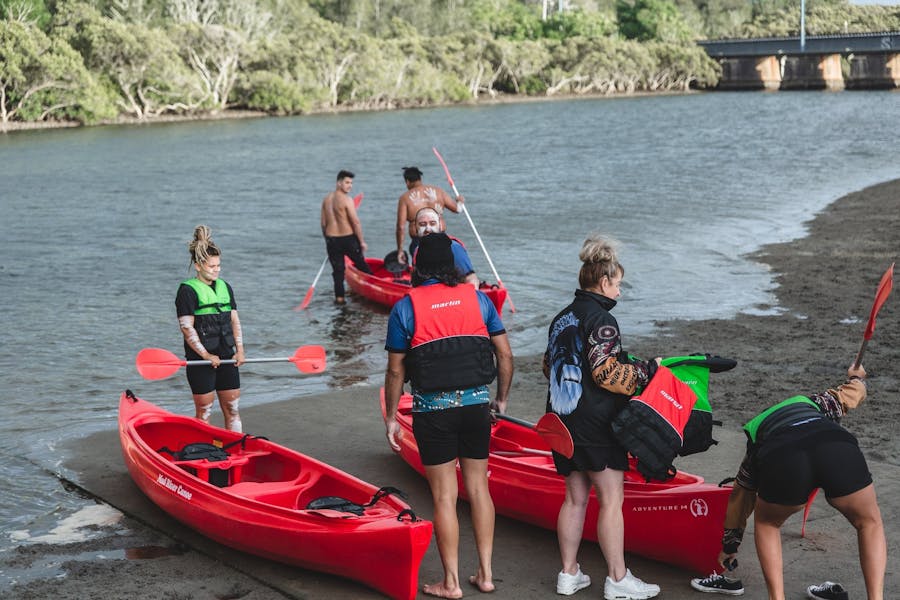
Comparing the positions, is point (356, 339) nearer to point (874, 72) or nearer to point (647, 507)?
point (647, 507)

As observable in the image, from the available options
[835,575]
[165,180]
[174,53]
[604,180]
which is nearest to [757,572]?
[835,575]

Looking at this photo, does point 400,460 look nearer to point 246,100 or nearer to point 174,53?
point 174,53

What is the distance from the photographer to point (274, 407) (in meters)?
10.1

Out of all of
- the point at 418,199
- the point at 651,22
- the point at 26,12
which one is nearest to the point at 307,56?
the point at 26,12

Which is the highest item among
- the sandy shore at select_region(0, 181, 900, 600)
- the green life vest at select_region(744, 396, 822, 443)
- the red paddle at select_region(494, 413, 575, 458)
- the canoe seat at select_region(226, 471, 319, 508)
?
the green life vest at select_region(744, 396, 822, 443)

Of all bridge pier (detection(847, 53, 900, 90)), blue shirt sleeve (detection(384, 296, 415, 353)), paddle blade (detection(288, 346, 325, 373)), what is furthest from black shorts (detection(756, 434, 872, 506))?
bridge pier (detection(847, 53, 900, 90))

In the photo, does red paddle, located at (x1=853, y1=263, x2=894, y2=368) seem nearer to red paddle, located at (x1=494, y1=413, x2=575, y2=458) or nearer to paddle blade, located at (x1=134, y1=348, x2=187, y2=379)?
red paddle, located at (x1=494, y1=413, x2=575, y2=458)

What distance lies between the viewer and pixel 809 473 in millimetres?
4777

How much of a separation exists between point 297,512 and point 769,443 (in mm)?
2656

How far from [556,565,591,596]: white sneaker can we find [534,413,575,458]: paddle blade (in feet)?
2.36

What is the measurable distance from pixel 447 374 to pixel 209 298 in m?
2.91

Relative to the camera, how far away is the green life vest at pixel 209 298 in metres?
7.77

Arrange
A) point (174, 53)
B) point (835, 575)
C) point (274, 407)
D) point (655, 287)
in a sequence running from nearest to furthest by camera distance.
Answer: point (835, 575) < point (274, 407) < point (655, 287) < point (174, 53)

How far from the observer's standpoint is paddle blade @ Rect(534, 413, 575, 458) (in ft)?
17.7
